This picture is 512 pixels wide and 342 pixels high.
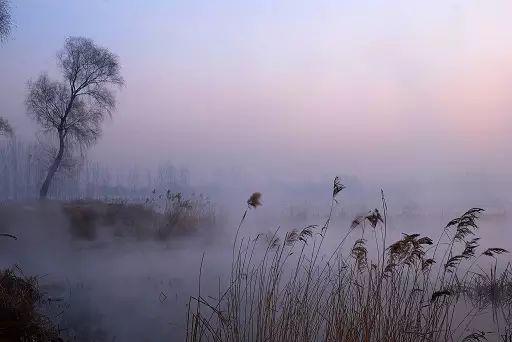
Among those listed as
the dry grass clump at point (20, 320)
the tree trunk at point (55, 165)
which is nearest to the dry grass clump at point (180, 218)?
the tree trunk at point (55, 165)

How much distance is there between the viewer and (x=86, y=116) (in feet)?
84.5

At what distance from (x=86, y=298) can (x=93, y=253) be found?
5802 millimetres

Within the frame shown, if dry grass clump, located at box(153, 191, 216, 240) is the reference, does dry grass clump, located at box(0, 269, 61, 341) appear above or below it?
below

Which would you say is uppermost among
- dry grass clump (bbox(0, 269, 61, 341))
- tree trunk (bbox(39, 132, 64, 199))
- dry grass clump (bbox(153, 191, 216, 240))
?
tree trunk (bbox(39, 132, 64, 199))

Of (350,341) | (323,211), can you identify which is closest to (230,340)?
(350,341)

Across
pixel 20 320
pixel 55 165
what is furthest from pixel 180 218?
pixel 20 320

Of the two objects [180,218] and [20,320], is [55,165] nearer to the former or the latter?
[180,218]

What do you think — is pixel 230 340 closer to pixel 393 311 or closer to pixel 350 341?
pixel 350 341

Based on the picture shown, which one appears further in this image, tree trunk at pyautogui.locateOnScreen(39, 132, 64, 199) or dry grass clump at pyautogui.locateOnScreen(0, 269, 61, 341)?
tree trunk at pyautogui.locateOnScreen(39, 132, 64, 199)

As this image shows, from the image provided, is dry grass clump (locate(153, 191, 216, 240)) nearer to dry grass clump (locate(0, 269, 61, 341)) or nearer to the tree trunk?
the tree trunk

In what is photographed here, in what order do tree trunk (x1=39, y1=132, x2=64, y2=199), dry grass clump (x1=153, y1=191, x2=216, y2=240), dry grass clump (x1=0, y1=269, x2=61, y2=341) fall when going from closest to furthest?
dry grass clump (x1=0, y1=269, x2=61, y2=341), dry grass clump (x1=153, y1=191, x2=216, y2=240), tree trunk (x1=39, y1=132, x2=64, y2=199)

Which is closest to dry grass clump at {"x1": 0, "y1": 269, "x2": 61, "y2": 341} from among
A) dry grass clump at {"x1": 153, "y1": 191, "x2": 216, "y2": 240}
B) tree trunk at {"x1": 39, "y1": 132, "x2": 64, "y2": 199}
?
dry grass clump at {"x1": 153, "y1": 191, "x2": 216, "y2": 240}

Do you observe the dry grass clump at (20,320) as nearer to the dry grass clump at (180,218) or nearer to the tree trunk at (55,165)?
the dry grass clump at (180,218)

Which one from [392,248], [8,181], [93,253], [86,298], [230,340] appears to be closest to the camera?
[392,248]
